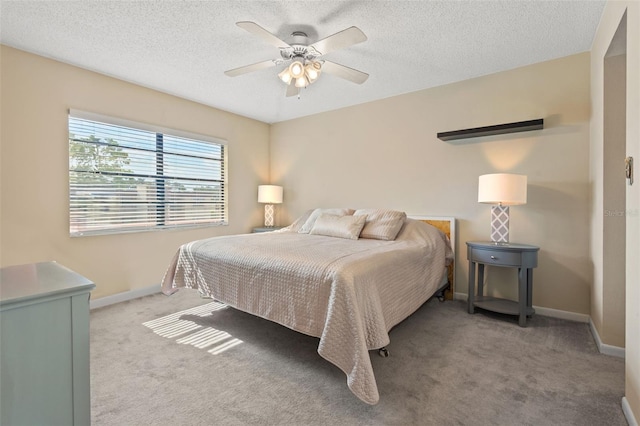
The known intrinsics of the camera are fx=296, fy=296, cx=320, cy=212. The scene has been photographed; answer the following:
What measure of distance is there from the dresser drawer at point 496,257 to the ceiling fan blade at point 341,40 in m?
2.14

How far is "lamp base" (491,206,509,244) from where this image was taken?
301 centimetres

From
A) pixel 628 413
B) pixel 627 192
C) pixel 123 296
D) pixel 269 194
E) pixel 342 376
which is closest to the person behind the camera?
pixel 628 413

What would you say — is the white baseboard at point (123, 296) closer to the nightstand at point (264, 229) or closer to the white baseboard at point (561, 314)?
the nightstand at point (264, 229)

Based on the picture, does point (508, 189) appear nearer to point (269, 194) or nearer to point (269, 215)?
point (269, 194)

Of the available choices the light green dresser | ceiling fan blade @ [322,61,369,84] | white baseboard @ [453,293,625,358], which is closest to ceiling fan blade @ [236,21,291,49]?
ceiling fan blade @ [322,61,369,84]

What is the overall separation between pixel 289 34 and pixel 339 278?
1.99 m

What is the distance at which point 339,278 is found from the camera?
1.74 m

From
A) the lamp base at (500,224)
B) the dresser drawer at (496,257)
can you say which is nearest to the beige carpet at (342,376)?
the dresser drawer at (496,257)

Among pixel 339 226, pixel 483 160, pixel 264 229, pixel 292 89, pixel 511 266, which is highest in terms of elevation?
pixel 292 89

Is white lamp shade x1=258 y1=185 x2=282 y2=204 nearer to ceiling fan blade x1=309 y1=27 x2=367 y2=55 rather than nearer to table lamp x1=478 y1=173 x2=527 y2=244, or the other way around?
ceiling fan blade x1=309 y1=27 x2=367 y2=55

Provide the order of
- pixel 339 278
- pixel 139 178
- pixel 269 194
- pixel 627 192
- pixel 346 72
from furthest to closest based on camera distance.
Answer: pixel 269 194, pixel 139 178, pixel 346 72, pixel 339 278, pixel 627 192

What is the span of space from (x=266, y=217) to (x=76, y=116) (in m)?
2.72

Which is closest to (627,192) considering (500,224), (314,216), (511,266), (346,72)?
(511,266)

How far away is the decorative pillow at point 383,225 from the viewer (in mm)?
3096
